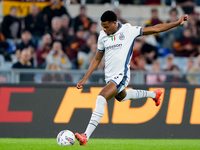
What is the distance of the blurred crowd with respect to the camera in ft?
39.7

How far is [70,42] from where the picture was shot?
43.1 feet

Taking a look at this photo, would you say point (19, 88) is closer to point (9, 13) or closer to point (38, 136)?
point (38, 136)

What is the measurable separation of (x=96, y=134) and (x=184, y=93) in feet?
7.63

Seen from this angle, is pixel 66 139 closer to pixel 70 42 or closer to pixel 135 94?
pixel 135 94

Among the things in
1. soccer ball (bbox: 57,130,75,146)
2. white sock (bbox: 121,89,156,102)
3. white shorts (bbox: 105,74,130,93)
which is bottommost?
soccer ball (bbox: 57,130,75,146)

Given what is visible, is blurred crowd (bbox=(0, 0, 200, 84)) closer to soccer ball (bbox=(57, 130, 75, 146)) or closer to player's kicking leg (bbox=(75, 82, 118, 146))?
player's kicking leg (bbox=(75, 82, 118, 146))

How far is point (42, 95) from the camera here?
33.1ft

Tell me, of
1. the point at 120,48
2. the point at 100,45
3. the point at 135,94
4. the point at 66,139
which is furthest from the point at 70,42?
the point at 66,139

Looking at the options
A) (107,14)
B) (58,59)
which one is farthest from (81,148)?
(58,59)

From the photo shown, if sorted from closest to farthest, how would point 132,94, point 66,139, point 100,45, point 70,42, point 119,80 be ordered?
point 66,139 < point 119,80 < point 100,45 < point 132,94 < point 70,42

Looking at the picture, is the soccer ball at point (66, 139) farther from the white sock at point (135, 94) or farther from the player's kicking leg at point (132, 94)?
the white sock at point (135, 94)

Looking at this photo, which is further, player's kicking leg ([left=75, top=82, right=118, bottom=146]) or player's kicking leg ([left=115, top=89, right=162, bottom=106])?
player's kicking leg ([left=115, top=89, right=162, bottom=106])

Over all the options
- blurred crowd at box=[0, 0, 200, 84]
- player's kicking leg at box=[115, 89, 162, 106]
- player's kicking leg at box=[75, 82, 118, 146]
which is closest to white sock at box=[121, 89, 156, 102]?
player's kicking leg at box=[115, 89, 162, 106]

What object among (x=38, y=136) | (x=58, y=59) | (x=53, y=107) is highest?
(x=58, y=59)
